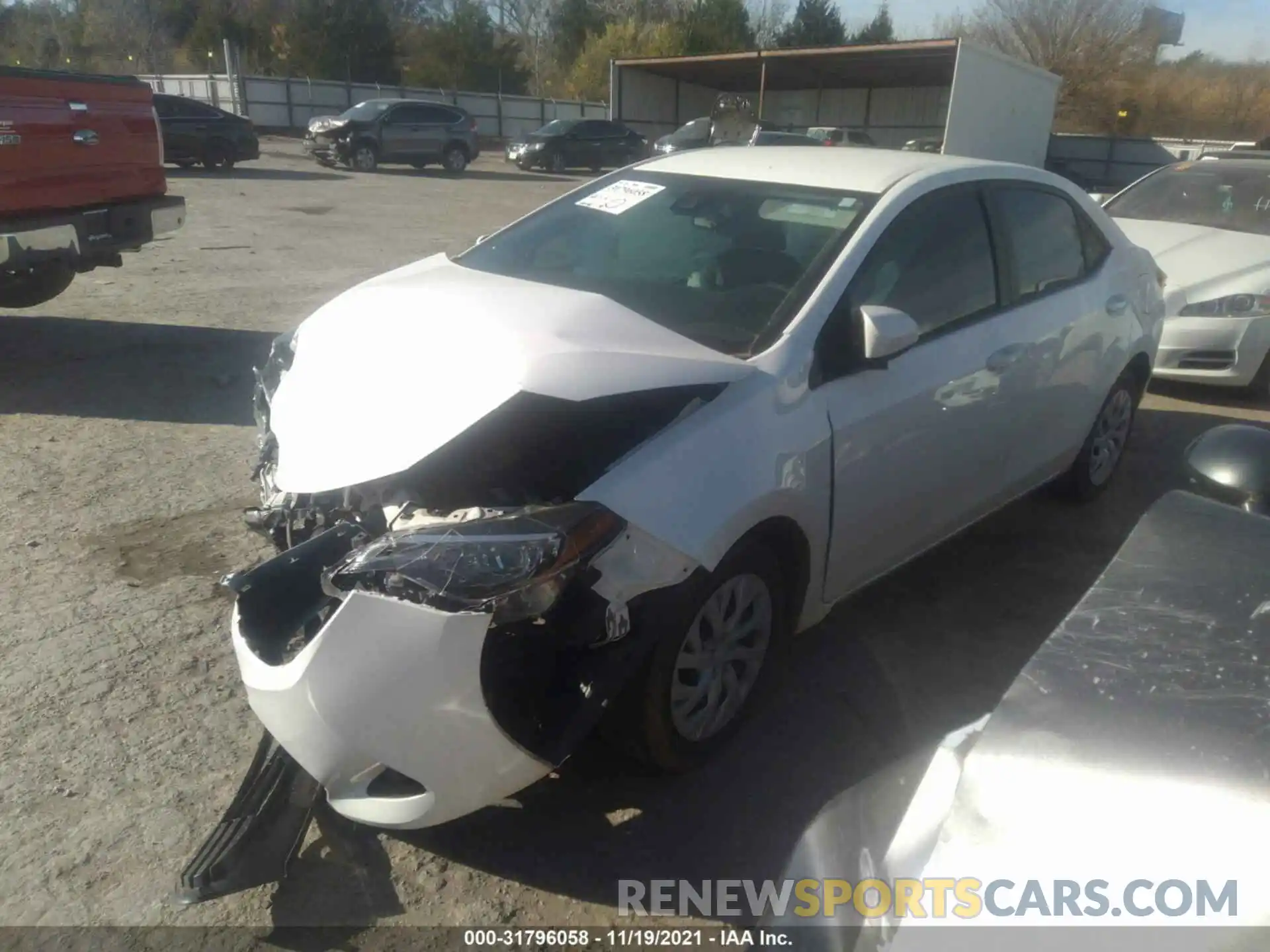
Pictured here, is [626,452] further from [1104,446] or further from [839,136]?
[839,136]

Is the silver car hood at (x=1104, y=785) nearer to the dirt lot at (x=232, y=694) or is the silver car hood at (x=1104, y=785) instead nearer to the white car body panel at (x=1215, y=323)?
the dirt lot at (x=232, y=694)

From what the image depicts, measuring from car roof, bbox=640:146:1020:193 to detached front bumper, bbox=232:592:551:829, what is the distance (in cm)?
221

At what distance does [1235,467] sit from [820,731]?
149 centimetres

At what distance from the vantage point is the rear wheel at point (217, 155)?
21.6 metres

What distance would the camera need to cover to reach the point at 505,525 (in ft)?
7.75

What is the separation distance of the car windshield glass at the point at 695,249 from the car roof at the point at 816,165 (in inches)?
2.3

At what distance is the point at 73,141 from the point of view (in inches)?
255

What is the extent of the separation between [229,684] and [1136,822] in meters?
2.86

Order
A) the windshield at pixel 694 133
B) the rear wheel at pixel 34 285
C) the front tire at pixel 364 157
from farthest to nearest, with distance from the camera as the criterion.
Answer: the windshield at pixel 694 133
the front tire at pixel 364 157
the rear wheel at pixel 34 285

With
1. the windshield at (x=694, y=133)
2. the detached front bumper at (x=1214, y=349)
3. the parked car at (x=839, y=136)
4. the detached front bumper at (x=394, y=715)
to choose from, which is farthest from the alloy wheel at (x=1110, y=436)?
the windshield at (x=694, y=133)

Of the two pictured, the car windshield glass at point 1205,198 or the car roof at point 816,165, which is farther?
the car windshield glass at point 1205,198

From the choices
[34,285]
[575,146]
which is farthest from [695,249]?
[575,146]

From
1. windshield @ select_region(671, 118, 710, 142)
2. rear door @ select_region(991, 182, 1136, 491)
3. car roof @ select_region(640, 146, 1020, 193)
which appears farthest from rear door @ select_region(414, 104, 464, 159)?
rear door @ select_region(991, 182, 1136, 491)

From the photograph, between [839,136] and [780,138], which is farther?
[839,136]
